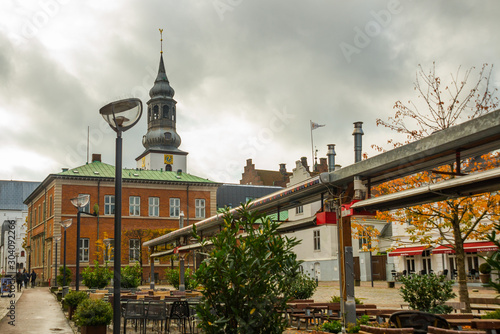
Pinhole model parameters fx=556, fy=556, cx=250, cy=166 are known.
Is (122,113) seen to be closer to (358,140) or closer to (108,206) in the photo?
(358,140)

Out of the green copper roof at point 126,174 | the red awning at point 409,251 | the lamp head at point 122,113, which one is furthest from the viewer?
the green copper roof at point 126,174

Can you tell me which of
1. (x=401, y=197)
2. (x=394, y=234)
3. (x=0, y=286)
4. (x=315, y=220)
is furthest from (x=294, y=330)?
(x=394, y=234)

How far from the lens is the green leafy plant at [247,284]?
8008 mm

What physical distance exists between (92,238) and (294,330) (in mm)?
42210

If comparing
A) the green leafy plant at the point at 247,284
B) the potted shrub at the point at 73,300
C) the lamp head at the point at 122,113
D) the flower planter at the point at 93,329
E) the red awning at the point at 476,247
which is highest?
the lamp head at the point at 122,113

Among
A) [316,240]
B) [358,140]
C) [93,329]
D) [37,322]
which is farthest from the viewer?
[316,240]

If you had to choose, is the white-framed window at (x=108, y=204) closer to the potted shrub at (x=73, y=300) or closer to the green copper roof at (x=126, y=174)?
the green copper roof at (x=126, y=174)

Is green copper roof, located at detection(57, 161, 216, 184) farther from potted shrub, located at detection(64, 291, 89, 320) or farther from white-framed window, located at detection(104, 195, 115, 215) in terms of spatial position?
potted shrub, located at detection(64, 291, 89, 320)

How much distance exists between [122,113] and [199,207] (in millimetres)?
52157

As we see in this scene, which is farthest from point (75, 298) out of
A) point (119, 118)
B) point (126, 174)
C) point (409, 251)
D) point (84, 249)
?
point (126, 174)

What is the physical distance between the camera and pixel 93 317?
13344 mm

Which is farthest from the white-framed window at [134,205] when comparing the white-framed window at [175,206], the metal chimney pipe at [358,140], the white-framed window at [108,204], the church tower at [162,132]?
the metal chimney pipe at [358,140]

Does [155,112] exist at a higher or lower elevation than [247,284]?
higher

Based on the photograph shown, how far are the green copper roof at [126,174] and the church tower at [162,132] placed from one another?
2574cm
